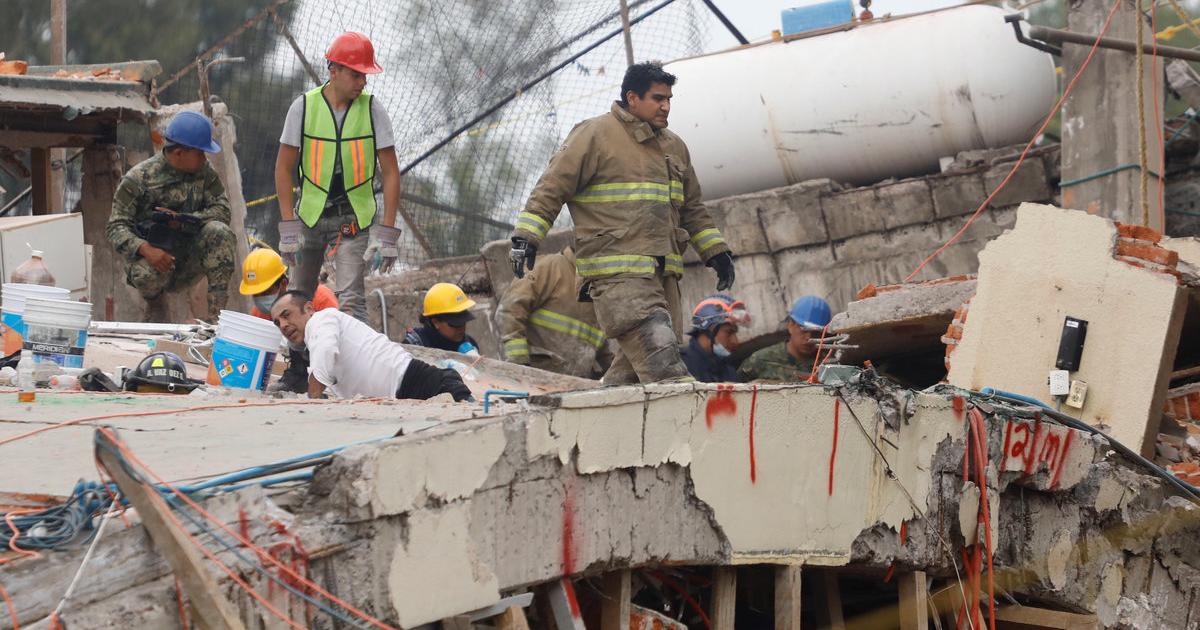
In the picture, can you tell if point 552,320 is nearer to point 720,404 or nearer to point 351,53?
point 351,53

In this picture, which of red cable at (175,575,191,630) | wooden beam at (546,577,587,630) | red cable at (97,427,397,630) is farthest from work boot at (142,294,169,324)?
red cable at (175,575,191,630)

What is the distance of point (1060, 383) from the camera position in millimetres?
7504

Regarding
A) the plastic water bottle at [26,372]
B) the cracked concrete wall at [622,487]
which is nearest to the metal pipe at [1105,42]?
the cracked concrete wall at [622,487]

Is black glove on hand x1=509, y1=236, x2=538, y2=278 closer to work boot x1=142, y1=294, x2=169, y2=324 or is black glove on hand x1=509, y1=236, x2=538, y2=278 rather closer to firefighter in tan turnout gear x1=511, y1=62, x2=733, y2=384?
firefighter in tan turnout gear x1=511, y1=62, x2=733, y2=384

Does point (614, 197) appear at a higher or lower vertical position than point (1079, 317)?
higher

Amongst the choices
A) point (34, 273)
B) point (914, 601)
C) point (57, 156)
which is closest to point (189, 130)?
point (34, 273)

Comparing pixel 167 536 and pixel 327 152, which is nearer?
pixel 167 536

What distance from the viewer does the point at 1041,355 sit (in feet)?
25.1

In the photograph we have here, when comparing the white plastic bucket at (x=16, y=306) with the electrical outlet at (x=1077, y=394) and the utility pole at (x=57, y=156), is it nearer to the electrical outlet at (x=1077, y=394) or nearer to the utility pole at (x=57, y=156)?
the utility pole at (x=57, y=156)

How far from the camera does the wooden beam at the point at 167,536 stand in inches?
104

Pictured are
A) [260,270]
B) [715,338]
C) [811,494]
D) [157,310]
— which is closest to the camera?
[811,494]

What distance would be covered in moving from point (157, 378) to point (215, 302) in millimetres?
3204

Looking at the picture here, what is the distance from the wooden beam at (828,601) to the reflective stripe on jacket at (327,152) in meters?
3.47

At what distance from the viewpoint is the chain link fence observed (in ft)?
33.9
